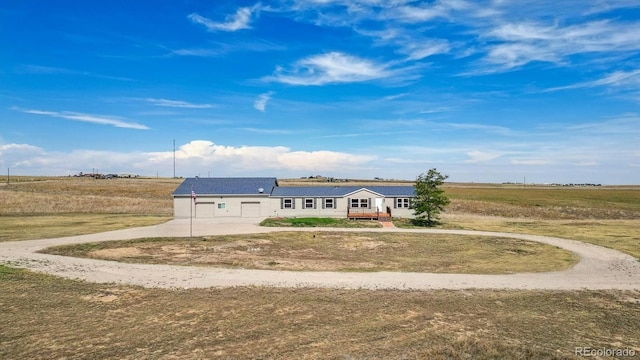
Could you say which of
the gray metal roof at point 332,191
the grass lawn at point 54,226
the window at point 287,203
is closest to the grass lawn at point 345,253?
A: the grass lawn at point 54,226

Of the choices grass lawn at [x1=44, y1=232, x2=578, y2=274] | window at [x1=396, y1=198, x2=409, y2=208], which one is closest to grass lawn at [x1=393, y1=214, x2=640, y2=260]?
window at [x1=396, y1=198, x2=409, y2=208]

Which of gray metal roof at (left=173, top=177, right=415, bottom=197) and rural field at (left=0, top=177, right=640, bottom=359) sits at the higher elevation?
gray metal roof at (left=173, top=177, right=415, bottom=197)

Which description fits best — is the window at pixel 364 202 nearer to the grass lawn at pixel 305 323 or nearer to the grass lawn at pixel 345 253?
the grass lawn at pixel 345 253

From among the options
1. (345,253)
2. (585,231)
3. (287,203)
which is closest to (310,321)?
(345,253)

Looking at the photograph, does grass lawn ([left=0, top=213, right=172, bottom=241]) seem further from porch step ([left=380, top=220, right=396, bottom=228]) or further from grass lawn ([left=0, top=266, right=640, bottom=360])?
Result: porch step ([left=380, top=220, right=396, bottom=228])

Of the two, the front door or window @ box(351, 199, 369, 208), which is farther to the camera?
window @ box(351, 199, 369, 208)

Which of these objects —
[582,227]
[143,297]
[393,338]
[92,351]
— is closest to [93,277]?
[143,297]

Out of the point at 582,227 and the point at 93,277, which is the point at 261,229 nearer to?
the point at 93,277
